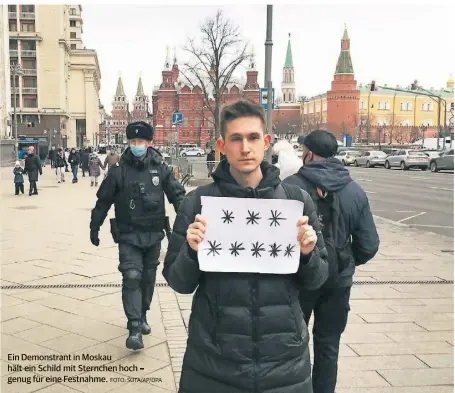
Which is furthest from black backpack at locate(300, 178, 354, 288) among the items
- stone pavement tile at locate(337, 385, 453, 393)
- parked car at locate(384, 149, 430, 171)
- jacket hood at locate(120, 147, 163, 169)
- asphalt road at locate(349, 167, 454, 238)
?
parked car at locate(384, 149, 430, 171)

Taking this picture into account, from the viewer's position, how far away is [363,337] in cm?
530

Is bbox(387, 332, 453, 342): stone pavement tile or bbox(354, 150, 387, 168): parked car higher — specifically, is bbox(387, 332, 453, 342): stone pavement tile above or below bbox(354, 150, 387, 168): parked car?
below

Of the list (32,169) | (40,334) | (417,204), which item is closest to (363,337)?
(40,334)

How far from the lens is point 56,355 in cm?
462

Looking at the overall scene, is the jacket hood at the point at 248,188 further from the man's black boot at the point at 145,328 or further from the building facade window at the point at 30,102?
the building facade window at the point at 30,102

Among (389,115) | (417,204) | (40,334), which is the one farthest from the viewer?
(389,115)

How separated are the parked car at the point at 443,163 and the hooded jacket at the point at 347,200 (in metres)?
31.7

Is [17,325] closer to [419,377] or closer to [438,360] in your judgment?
[419,377]

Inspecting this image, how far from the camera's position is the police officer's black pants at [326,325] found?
143 inches

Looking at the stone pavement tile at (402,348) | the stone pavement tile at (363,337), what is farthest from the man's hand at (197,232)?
the stone pavement tile at (363,337)

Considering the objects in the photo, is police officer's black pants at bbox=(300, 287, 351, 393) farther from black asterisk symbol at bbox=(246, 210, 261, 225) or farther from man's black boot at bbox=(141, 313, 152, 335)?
man's black boot at bbox=(141, 313, 152, 335)

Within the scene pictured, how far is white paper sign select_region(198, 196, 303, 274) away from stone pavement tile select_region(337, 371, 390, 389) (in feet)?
7.53

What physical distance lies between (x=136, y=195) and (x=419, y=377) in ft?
8.60

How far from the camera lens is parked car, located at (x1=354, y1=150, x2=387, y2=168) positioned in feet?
146
